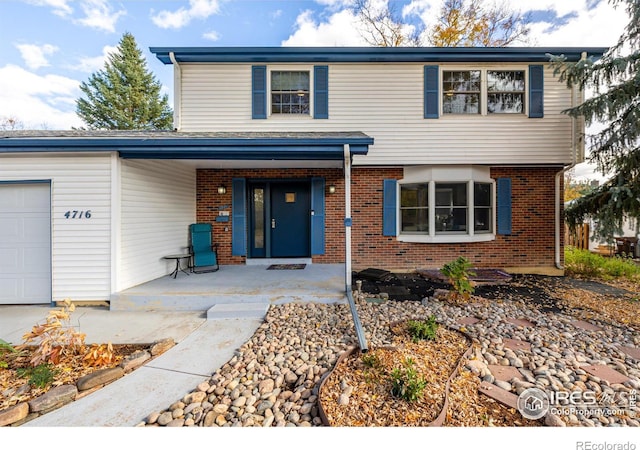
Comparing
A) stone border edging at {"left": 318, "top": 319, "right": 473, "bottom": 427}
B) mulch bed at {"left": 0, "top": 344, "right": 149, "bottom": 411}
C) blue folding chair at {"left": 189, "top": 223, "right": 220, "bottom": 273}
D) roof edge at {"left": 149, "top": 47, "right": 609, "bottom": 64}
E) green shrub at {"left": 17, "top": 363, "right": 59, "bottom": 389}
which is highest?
roof edge at {"left": 149, "top": 47, "right": 609, "bottom": 64}

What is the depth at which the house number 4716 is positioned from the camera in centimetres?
446

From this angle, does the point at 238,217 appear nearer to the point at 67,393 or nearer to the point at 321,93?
the point at 321,93

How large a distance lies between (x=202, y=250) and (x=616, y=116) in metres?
9.16

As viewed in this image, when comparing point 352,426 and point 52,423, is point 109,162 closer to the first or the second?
point 52,423

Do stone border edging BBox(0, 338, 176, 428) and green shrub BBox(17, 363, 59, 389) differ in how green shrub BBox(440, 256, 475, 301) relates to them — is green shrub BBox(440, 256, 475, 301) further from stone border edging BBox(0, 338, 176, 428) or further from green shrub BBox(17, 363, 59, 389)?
green shrub BBox(17, 363, 59, 389)

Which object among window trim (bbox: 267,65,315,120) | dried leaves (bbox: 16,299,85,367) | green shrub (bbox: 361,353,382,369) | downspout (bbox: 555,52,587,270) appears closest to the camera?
green shrub (bbox: 361,353,382,369)

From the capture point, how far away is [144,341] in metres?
3.31

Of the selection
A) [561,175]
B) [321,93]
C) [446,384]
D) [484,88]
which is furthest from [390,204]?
[446,384]

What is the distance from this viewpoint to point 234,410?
6.97ft

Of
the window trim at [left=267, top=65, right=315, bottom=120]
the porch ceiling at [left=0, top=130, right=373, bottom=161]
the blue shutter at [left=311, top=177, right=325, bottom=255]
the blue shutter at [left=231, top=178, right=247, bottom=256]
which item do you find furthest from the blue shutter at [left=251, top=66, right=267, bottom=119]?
the porch ceiling at [left=0, top=130, right=373, bottom=161]

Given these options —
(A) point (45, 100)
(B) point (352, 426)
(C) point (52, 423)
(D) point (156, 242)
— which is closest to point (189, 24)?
(D) point (156, 242)

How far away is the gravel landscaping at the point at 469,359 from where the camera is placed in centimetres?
207

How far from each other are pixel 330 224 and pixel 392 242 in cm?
163

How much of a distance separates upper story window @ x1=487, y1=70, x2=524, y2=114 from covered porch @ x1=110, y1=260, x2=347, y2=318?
5.70 m
